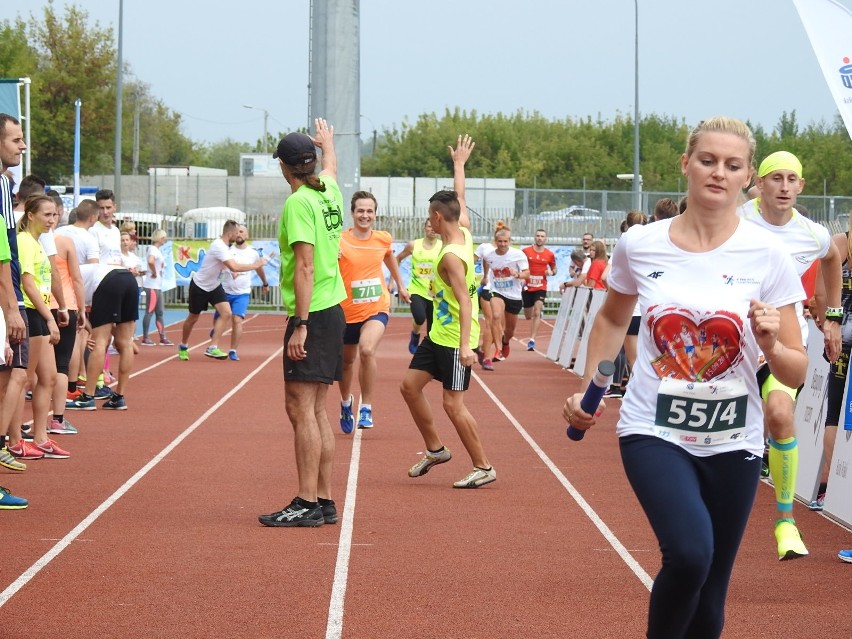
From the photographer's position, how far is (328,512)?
8008 millimetres

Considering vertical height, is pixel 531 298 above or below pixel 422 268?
below

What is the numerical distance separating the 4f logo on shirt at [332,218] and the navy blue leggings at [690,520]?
4030 mm

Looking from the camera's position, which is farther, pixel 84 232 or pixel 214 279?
pixel 214 279

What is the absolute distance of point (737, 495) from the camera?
416 centimetres

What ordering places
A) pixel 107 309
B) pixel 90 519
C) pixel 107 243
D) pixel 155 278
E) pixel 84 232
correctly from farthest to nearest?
1. pixel 155 278
2. pixel 107 243
3. pixel 107 309
4. pixel 84 232
5. pixel 90 519

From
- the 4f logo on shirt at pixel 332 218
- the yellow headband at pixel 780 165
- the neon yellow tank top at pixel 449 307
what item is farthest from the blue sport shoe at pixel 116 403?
the yellow headband at pixel 780 165

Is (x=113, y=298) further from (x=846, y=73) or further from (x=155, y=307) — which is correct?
(x=155, y=307)

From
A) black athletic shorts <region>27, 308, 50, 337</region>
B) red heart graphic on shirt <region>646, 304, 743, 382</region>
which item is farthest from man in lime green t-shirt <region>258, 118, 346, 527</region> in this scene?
red heart graphic on shirt <region>646, 304, 743, 382</region>

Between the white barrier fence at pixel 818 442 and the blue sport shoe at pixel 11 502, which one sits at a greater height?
the white barrier fence at pixel 818 442

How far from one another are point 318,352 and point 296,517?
99 centimetres

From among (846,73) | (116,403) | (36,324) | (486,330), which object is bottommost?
(116,403)

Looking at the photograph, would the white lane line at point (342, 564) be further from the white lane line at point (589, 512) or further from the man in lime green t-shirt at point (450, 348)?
the white lane line at point (589, 512)

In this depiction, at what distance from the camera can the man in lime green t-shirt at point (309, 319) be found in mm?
7805

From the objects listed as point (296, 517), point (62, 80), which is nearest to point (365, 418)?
point (296, 517)
